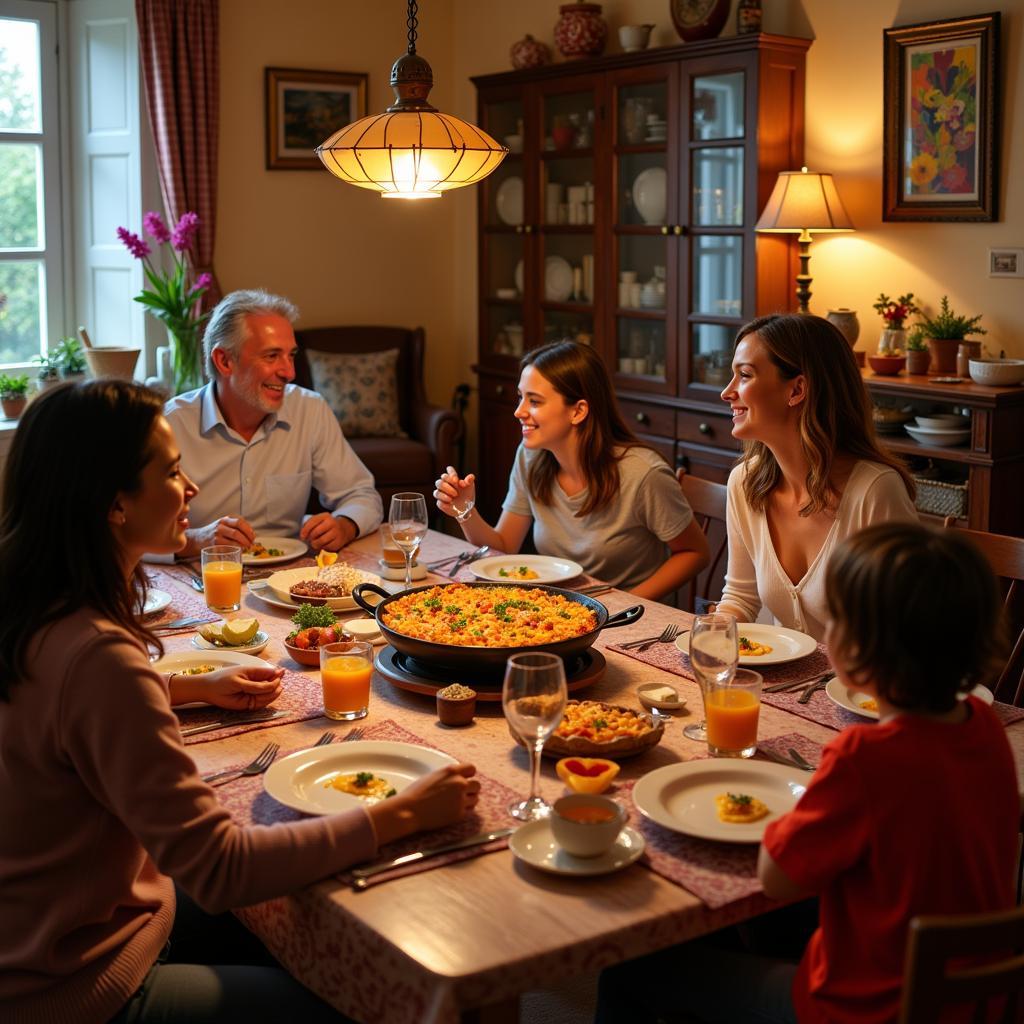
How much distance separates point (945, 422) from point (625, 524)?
4.41 ft

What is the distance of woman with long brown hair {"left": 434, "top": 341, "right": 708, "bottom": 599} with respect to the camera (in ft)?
9.65

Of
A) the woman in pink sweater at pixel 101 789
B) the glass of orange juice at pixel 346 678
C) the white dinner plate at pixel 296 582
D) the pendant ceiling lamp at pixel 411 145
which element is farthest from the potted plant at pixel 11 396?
the woman in pink sweater at pixel 101 789

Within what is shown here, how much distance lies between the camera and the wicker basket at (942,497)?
377 centimetres

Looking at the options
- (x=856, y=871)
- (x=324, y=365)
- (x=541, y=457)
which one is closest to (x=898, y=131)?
(x=541, y=457)

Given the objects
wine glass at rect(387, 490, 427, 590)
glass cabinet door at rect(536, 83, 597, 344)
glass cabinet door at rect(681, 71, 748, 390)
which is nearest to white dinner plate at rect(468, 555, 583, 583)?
wine glass at rect(387, 490, 427, 590)

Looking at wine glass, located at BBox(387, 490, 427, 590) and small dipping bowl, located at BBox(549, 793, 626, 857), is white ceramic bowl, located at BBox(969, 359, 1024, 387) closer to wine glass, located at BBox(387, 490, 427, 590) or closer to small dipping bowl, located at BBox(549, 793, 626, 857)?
wine glass, located at BBox(387, 490, 427, 590)

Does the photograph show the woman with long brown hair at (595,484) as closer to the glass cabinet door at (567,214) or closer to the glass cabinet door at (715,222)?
the glass cabinet door at (715,222)

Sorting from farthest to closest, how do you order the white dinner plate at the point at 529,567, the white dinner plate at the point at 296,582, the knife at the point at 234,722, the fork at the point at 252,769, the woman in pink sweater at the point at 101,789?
1. the white dinner plate at the point at 529,567
2. the white dinner plate at the point at 296,582
3. the knife at the point at 234,722
4. the fork at the point at 252,769
5. the woman in pink sweater at the point at 101,789

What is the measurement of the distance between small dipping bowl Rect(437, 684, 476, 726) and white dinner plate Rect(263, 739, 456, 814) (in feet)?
0.40

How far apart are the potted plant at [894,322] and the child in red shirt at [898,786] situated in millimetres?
2952

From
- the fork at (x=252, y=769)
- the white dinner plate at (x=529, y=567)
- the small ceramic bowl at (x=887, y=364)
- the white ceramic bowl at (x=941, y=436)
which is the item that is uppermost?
the small ceramic bowl at (x=887, y=364)

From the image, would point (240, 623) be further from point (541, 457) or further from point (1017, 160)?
point (1017, 160)

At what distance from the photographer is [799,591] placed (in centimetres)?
242

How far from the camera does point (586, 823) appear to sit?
143 cm
